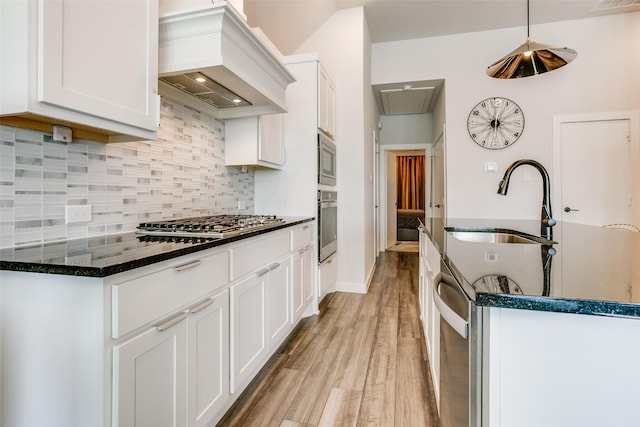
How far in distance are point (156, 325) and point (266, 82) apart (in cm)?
157

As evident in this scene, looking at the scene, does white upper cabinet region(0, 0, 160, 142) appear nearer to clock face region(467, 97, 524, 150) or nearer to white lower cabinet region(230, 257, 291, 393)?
white lower cabinet region(230, 257, 291, 393)

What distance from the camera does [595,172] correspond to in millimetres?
3914

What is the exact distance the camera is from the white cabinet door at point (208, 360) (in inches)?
48.0

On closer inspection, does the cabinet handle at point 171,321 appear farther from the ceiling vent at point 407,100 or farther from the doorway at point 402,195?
the doorway at point 402,195

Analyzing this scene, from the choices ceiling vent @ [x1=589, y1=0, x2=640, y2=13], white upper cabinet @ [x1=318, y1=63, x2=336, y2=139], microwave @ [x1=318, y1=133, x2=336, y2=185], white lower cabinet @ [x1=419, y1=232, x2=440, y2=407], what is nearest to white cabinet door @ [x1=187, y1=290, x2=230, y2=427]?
white lower cabinet @ [x1=419, y1=232, x2=440, y2=407]

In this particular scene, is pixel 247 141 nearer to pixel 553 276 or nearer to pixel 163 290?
pixel 163 290

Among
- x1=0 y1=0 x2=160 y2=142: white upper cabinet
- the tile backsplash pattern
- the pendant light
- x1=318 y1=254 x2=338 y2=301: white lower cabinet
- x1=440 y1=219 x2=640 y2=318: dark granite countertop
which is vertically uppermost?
the pendant light

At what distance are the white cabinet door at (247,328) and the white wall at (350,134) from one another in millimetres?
1899

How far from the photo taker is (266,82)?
2066mm

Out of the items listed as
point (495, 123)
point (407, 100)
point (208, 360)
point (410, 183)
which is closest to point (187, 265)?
point (208, 360)

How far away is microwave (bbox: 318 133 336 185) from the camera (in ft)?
9.78

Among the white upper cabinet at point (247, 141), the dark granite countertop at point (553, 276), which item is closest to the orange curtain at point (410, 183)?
the white upper cabinet at point (247, 141)

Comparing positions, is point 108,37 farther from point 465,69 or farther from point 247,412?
point 465,69

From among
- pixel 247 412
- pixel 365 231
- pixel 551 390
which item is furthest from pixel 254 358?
pixel 365 231
